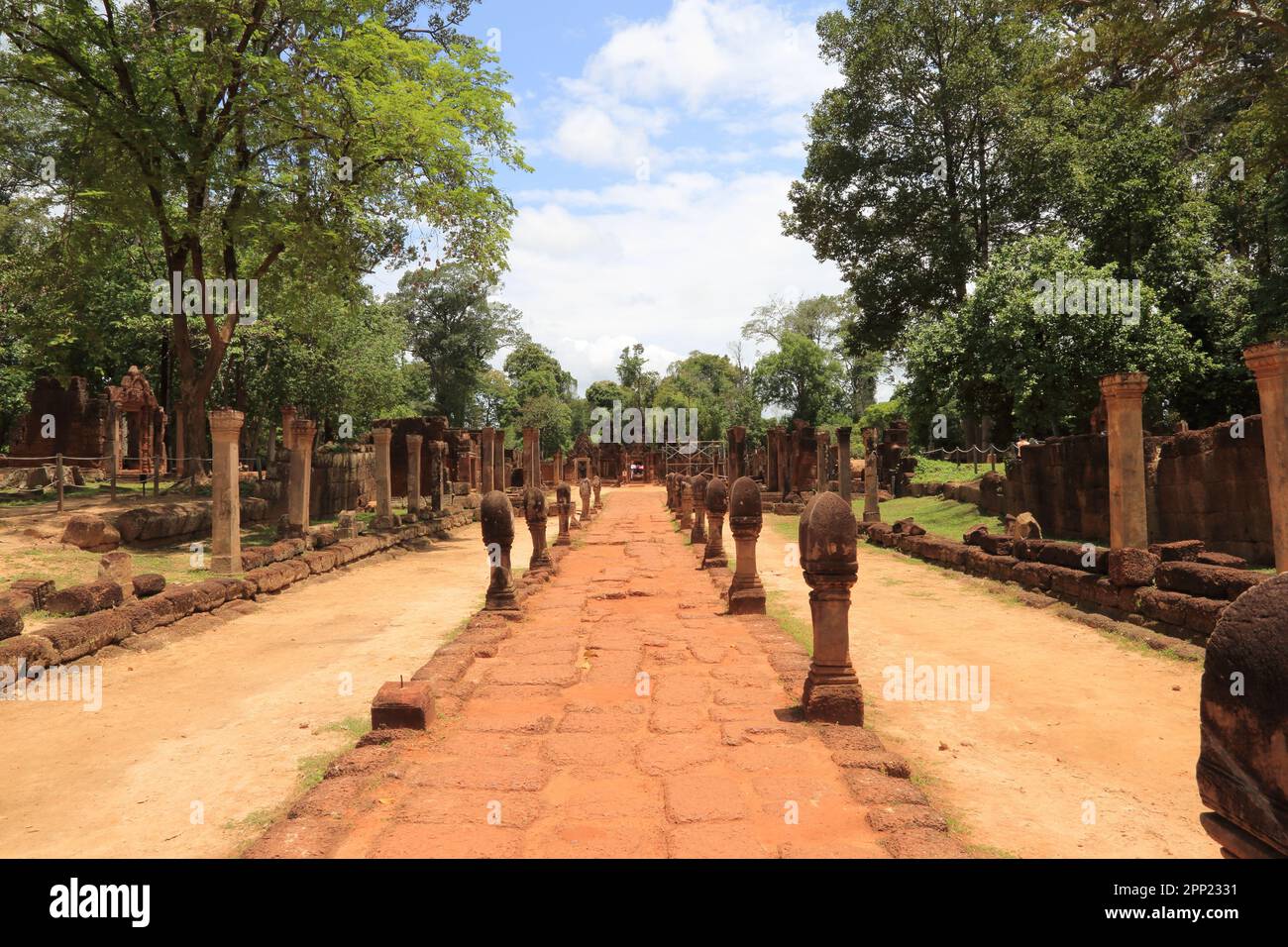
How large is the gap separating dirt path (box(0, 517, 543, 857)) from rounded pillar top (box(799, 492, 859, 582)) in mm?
3614

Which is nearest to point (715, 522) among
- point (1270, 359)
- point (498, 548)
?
point (498, 548)

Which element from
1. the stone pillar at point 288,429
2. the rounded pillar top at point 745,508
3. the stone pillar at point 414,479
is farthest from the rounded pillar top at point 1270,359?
the stone pillar at point 414,479

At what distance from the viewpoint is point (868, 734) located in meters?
5.19

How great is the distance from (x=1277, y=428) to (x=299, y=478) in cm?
1553

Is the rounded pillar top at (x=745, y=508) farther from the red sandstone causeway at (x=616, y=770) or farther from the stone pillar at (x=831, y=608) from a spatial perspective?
the stone pillar at (x=831, y=608)

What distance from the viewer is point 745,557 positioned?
9523mm

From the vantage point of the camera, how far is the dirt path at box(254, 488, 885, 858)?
3.70m

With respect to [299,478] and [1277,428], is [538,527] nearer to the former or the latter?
[299,478]

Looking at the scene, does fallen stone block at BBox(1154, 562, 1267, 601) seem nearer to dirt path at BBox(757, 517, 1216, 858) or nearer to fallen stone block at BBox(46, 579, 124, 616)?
dirt path at BBox(757, 517, 1216, 858)

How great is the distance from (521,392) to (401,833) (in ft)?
205

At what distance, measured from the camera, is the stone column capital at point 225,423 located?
1238 centimetres

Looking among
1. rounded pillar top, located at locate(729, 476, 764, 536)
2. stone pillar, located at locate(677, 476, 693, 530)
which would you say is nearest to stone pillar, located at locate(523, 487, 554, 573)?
rounded pillar top, located at locate(729, 476, 764, 536)

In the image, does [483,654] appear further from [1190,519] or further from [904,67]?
[904,67]

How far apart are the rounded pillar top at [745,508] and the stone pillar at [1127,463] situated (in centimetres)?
486
